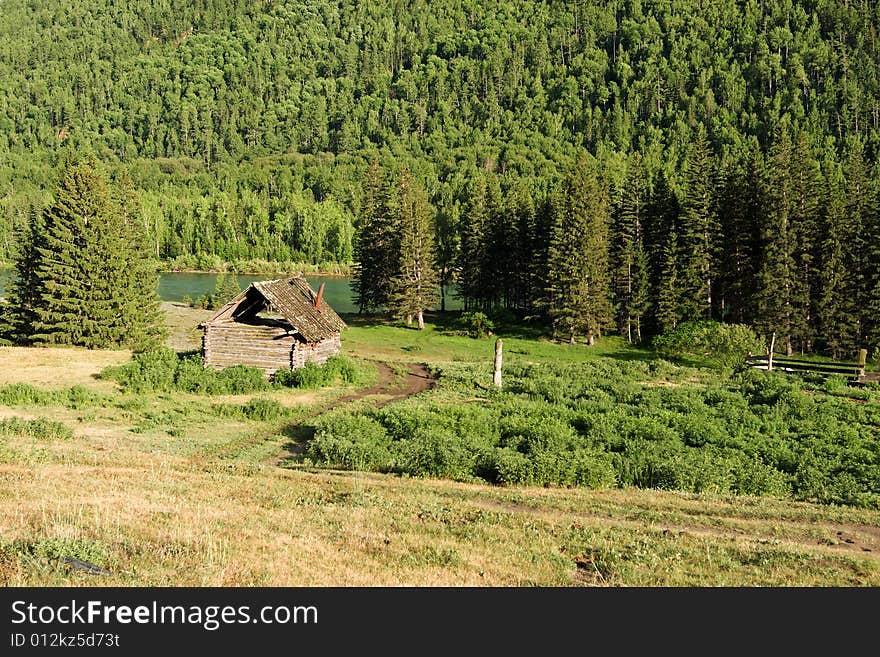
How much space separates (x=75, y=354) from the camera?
41.3 metres

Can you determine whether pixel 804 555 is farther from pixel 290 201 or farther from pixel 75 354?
pixel 290 201

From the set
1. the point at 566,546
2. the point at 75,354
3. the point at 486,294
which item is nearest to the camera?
the point at 566,546

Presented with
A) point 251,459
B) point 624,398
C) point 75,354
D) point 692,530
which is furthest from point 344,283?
point 692,530

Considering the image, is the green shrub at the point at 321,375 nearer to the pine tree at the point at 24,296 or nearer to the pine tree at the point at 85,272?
the pine tree at the point at 85,272

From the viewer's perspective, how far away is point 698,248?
199 feet

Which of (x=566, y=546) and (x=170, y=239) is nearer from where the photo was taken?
(x=566, y=546)

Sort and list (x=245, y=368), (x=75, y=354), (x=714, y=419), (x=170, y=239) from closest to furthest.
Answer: (x=714, y=419) → (x=245, y=368) → (x=75, y=354) → (x=170, y=239)

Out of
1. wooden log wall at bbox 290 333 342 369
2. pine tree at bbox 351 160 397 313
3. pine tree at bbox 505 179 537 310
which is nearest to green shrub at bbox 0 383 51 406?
wooden log wall at bbox 290 333 342 369

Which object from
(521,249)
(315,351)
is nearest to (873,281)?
(521,249)

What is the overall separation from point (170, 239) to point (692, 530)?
15948 cm

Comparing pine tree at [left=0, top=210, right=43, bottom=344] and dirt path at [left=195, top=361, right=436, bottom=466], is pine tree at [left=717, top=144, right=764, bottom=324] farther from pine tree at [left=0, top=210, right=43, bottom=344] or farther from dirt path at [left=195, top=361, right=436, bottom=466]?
pine tree at [left=0, top=210, right=43, bottom=344]

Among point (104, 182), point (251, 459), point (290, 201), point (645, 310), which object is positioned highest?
point (290, 201)

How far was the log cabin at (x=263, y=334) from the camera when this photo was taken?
3759 cm

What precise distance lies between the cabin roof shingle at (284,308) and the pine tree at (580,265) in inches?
1051
